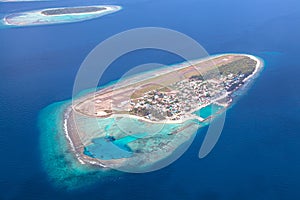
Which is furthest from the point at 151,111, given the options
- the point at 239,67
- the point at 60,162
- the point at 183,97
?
the point at 239,67

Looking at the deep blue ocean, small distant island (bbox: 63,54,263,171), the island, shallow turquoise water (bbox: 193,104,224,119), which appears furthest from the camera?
shallow turquoise water (bbox: 193,104,224,119)

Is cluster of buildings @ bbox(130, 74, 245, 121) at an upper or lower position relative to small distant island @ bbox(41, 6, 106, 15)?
lower

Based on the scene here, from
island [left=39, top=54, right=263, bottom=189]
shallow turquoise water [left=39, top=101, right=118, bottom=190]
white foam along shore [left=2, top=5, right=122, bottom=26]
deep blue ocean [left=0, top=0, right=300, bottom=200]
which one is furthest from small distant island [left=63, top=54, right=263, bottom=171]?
white foam along shore [left=2, top=5, right=122, bottom=26]

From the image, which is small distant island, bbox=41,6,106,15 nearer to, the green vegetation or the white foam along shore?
the white foam along shore

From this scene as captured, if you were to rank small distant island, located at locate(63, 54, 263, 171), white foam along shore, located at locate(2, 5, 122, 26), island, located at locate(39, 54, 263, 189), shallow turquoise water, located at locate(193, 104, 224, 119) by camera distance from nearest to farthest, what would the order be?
island, located at locate(39, 54, 263, 189), small distant island, located at locate(63, 54, 263, 171), shallow turquoise water, located at locate(193, 104, 224, 119), white foam along shore, located at locate(2, 5, 122, 26)

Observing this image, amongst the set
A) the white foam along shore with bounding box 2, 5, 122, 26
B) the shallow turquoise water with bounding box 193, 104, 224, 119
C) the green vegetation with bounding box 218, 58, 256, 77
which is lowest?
the shallow turquoise water with bounding box 193, 104, 224, 119

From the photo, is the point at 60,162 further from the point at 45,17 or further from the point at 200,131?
the point at 45,17

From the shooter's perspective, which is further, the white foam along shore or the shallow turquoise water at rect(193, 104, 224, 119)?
the white foam along shore
